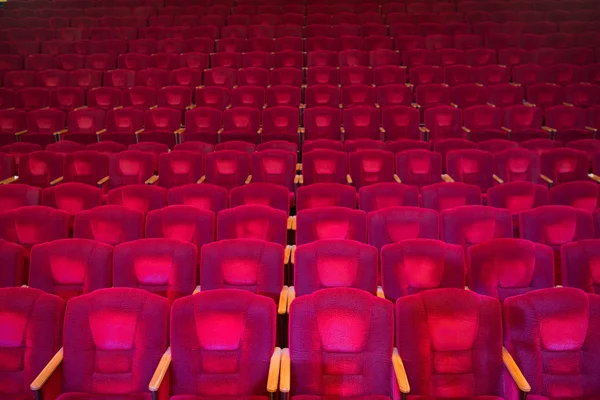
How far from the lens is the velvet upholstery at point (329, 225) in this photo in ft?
7.58

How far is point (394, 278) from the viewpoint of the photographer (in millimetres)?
1977

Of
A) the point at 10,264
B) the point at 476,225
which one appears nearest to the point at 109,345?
the point at 10,264

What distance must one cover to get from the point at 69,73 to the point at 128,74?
493mm

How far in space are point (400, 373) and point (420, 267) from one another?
0.49 meters

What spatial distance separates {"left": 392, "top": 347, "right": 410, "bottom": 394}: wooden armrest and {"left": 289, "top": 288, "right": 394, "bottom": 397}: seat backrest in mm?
23

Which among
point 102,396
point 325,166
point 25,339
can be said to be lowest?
point 102,396

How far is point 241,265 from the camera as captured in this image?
77.0 inches

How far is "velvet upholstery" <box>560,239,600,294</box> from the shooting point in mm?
1983

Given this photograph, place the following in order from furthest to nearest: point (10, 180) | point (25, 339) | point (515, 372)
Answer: point (10, 180) → point (25, 339) → point (515, 372)

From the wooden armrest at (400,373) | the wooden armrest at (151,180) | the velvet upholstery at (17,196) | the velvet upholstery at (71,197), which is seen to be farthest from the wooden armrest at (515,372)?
the velvet upholstery at (17,196)

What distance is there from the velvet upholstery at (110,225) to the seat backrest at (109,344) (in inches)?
28.7

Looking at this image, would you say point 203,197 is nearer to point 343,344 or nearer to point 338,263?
point 338,263

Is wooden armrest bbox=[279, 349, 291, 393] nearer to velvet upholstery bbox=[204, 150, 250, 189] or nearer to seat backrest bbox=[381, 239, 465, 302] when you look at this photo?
seat backrest bbox=[381, 239, 465, 302]

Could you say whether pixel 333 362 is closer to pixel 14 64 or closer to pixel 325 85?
pixel 325 85
